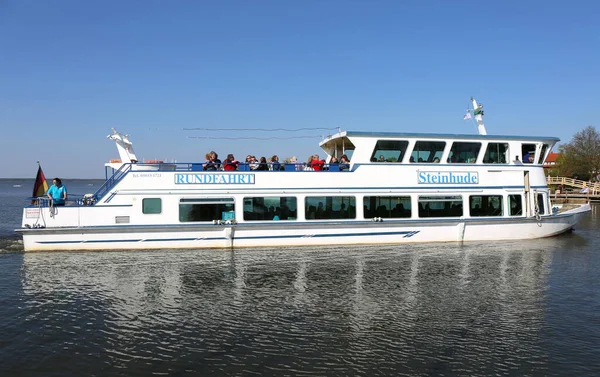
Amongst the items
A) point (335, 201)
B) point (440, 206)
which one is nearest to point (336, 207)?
point (335, 201)

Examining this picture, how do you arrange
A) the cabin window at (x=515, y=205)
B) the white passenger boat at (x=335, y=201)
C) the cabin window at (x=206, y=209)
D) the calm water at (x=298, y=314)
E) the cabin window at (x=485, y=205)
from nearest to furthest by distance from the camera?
1. the calm water at (x=298, y=314)
2. the white passenger boat at (x=335, y=201)
3. the cabin window at (x=206, y=209)
4. the cabin window at (x=485, y=205)
5. the cabin window at (x=515, y=205)

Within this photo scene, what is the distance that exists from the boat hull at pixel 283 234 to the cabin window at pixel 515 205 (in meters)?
0.45

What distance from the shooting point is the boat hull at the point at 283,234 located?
1559cm

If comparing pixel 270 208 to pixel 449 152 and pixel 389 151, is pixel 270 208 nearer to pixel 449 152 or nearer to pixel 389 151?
pixel 389 151

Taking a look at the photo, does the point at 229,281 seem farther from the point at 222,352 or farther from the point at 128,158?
the point at 128,158

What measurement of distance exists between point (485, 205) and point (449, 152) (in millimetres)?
2545

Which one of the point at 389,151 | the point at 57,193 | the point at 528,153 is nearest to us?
the point at 57,193

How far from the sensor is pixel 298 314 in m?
9.64

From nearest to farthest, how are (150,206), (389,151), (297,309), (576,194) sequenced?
(297,309) → (150,206) → (389,151) → (576,194)

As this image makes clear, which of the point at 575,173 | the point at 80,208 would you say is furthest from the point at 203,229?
the point at 575,173

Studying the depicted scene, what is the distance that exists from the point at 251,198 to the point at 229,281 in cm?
510

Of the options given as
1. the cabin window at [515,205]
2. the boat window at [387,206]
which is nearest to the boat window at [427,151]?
the boat window at [387,206]

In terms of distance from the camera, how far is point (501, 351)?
7.83 m

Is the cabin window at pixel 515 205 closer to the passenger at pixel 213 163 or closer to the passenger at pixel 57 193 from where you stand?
Result: the passenger at pixel 213 163
